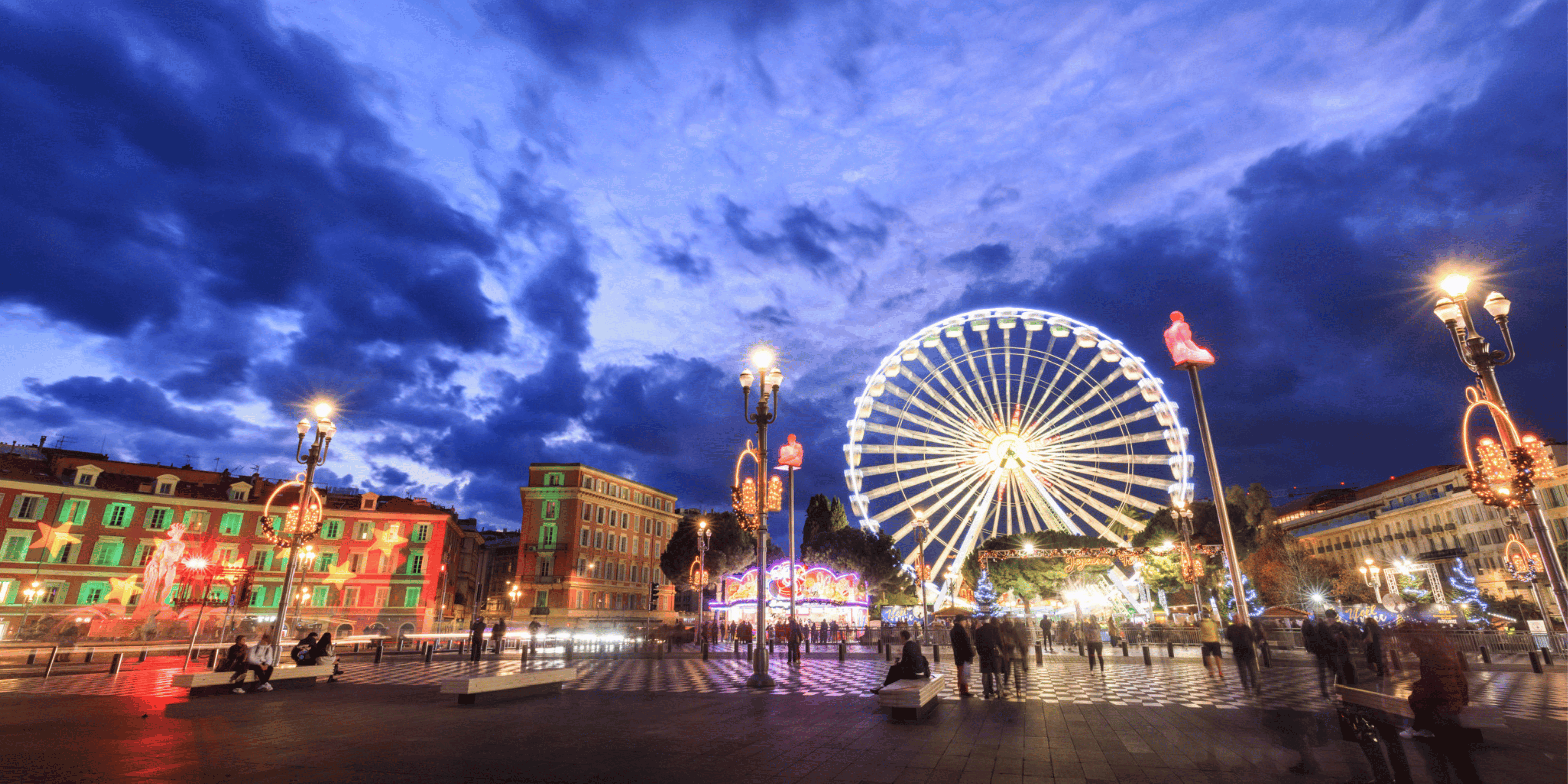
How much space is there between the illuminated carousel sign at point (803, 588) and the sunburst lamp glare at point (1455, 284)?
34.7m

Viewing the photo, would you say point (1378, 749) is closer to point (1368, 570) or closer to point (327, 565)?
point (1368, 570)

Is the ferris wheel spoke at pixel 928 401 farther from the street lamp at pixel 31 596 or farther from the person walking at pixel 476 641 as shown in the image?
the street lamp at pixel 31 596

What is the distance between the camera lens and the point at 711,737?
939 centimetres

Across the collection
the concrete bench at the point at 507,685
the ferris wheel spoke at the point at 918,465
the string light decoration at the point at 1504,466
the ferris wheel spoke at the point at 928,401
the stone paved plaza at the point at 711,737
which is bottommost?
the stone paved plaza at the point at 711,737

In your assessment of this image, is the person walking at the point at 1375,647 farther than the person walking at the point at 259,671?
Yes

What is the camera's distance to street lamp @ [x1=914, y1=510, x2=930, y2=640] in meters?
36.0

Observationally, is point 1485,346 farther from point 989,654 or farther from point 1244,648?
point 989,654

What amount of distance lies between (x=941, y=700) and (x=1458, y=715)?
8.15 meters

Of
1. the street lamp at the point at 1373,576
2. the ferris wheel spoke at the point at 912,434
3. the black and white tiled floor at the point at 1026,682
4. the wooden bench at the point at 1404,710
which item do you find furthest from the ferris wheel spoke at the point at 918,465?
the wooden bench at the point at 1404,710

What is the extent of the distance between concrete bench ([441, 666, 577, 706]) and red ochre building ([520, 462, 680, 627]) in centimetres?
4162

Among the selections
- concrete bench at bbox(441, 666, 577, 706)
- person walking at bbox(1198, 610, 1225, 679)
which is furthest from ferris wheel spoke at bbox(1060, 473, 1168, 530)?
concrete bench at bbox(441, 666, 577, 706)

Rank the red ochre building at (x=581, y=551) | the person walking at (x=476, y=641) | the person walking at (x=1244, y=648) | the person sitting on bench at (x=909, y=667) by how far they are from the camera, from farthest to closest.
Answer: the red ochre building at (x=581, y=551)
the person walking at (x=476, y=641)
the person walking at (x=1244, y=648)
the person sitting on bench at (x=909, y=667)

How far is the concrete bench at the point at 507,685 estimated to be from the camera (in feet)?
43.0

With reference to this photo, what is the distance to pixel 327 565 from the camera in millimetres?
53188
